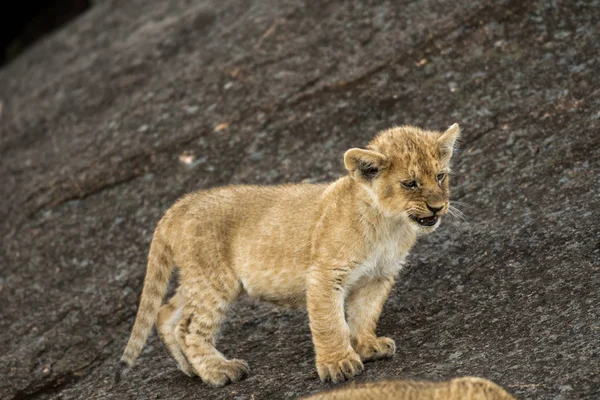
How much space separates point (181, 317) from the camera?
7.48 meters

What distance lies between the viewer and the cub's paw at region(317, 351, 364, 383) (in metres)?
6.54

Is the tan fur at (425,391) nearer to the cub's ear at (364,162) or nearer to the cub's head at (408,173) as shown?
the cub's head at (408,173)

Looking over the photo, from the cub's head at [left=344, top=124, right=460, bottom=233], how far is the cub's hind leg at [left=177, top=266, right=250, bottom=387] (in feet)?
4.42

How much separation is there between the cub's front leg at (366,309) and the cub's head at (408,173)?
63cm

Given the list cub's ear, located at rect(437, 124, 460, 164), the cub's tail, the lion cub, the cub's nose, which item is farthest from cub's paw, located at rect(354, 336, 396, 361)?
the cub's tail

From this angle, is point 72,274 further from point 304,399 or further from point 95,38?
point 95,38

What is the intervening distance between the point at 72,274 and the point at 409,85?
3.96 m

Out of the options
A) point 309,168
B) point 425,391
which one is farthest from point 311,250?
point 309,168

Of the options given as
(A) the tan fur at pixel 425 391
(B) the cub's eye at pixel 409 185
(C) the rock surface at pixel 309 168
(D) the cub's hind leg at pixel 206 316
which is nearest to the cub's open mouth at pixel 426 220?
(B) the cub's eye at pixel 409 185

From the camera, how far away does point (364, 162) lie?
6.60m

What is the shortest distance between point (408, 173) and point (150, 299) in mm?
2275

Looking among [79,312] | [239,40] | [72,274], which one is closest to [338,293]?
[79,312]

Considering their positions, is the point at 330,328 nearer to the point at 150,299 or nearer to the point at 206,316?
the point at 206,316

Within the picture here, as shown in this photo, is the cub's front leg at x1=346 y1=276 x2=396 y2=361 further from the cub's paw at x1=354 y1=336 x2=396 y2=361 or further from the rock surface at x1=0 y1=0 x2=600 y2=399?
the rock surface at x1=0 y1=0 x2=600 y2=399
